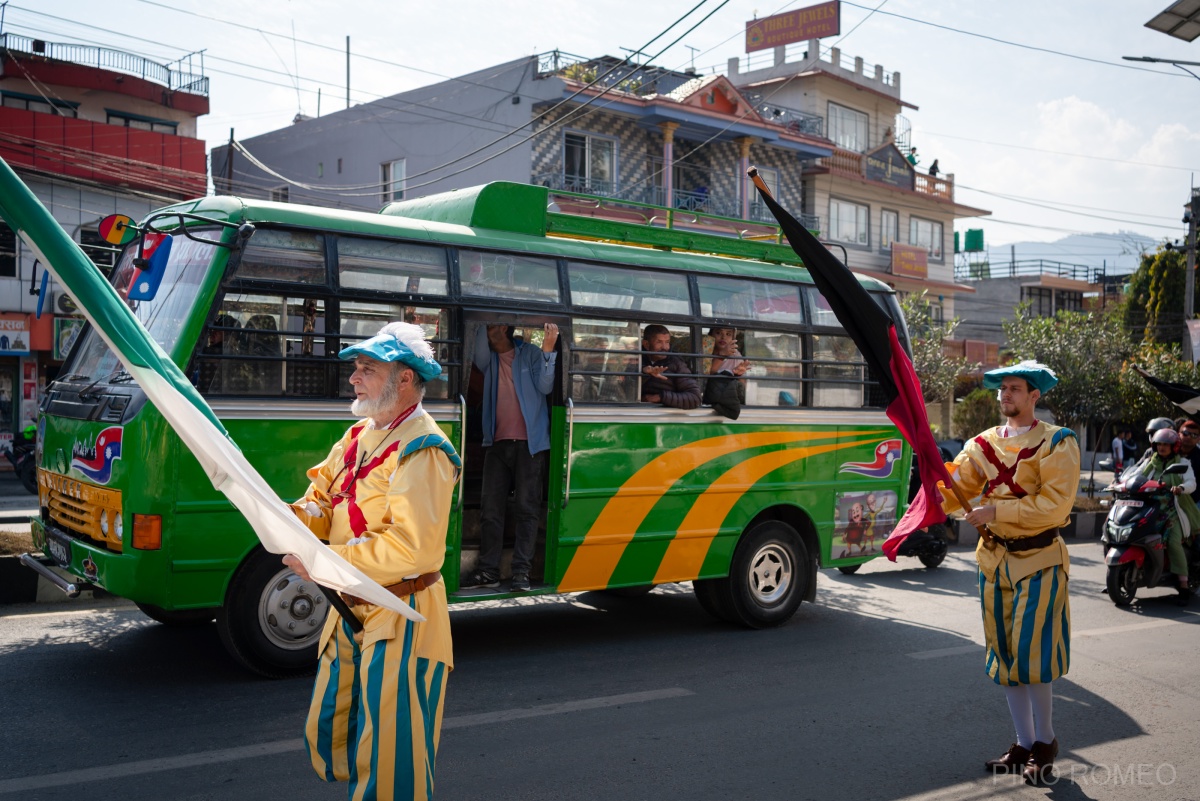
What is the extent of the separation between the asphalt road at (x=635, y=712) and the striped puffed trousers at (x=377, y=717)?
1274 mm

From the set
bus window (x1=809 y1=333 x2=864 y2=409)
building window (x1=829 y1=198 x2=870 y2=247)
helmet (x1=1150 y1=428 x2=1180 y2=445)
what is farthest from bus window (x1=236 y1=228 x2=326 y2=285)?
building window (x1=829 y1=198 x2=870 y2=247)

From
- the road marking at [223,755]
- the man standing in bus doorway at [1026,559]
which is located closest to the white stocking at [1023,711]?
the man standing in bus doorway at [1026,559]

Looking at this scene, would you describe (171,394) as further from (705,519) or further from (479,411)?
(705,519)

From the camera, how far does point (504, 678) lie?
6.70 m

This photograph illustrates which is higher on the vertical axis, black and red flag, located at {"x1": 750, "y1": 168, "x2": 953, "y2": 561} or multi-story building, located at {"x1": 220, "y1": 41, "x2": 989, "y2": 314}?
multi-story building, located at {"x1": 220, "y1": 41, "x2": 989, "y2": 314}

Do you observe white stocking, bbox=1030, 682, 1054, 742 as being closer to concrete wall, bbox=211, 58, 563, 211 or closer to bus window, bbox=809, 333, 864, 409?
bus window, bbox=809, 333, 864, 409

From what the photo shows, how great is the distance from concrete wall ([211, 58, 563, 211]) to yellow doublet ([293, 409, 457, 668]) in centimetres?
2067

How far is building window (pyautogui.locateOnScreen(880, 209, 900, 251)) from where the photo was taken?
36.2 m

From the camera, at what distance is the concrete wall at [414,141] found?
2631 cm

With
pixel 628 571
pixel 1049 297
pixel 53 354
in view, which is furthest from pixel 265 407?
pixel 1049 297

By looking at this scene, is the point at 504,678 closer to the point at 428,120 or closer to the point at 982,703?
the point at 982,703

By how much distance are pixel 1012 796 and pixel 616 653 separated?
3096 mm

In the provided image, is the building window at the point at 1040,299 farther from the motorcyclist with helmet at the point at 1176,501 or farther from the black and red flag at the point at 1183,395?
the black and red flag at the point at 1183,395

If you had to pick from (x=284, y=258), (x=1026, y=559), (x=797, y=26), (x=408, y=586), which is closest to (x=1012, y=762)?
(x=1026, y=559)
